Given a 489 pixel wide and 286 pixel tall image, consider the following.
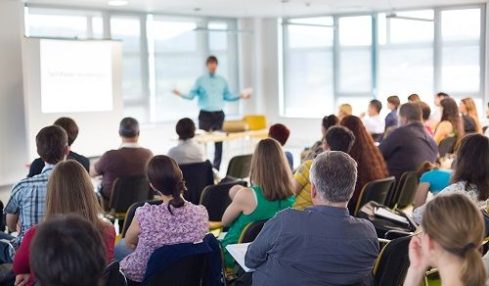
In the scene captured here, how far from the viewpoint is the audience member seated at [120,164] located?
224 inches

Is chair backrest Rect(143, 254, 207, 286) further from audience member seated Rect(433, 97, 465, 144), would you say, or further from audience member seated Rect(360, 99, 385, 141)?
audience member seated Rect(360, 99, 385, 141)

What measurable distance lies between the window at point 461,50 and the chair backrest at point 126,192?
802 centimetres

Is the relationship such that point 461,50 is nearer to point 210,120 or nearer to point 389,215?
point 210,120

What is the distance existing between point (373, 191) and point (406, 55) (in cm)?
810

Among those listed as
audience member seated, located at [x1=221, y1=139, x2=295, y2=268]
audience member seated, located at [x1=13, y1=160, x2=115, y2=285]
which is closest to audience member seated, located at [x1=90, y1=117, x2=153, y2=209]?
audience member seated, located at [x1=221, y1=139, x2=295, y2=268]

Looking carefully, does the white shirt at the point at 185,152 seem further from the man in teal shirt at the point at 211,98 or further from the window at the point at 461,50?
the window at the point at 461,50

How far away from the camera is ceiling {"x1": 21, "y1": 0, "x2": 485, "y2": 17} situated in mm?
10539

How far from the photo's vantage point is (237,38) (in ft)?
45.5

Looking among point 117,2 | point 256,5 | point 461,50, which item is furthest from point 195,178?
point 461,50

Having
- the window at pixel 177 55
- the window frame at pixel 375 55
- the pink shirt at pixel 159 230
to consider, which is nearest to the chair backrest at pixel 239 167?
the pink shirt at pixel 159 230

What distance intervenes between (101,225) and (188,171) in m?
2.57

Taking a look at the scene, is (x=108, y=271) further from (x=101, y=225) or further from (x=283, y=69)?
(x=283, y=69)

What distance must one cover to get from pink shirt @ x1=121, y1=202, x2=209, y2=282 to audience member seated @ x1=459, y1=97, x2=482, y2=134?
5.87 meters

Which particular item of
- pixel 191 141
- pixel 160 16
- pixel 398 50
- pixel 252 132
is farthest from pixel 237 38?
pixel 191 141
